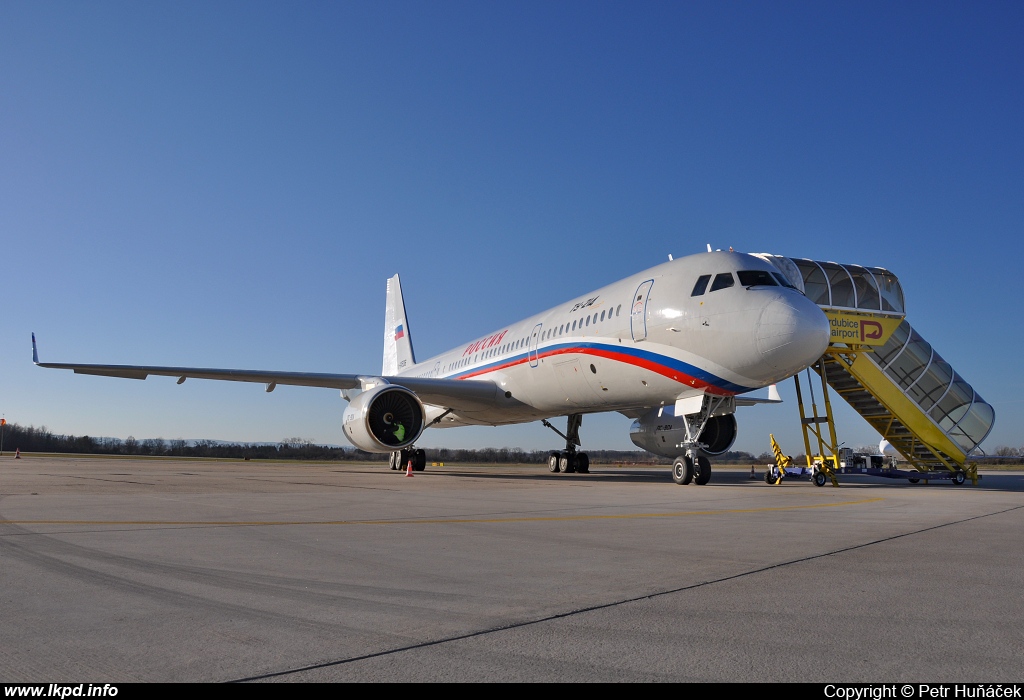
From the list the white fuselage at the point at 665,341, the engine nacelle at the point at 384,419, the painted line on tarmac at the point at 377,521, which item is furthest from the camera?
the engine nacelle at the point at 384,419

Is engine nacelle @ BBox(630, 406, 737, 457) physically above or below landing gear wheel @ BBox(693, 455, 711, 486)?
above

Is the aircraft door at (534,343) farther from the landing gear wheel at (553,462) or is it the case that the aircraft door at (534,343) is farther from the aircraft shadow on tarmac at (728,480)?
the landing gear wheel at (553,462)

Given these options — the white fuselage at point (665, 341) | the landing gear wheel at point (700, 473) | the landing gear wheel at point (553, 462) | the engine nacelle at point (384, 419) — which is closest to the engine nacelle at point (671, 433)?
the white fuselage at point (665, 341)

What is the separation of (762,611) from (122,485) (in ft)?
42.4

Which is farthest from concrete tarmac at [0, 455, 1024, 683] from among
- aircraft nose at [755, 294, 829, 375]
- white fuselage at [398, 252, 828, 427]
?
white fuselage at [398, 252, 828, 427]

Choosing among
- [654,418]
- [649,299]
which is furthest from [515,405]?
[649,299]

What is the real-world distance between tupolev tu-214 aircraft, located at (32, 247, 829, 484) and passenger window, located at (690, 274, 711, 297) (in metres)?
0.03

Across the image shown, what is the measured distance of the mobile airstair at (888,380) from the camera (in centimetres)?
1958

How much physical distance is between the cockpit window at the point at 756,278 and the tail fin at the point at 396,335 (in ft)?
73.5

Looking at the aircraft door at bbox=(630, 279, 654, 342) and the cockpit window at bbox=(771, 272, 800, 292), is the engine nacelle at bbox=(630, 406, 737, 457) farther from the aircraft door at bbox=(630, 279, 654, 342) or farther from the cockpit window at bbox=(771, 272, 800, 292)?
the cockpit window at bbox=(771, 272, 800, 292)

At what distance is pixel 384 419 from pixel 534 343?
15.6 feet

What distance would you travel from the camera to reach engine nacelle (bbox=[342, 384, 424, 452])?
19.3 meters
